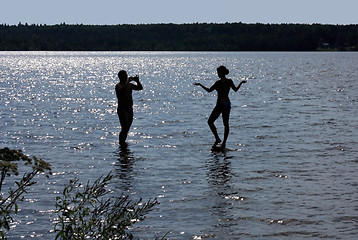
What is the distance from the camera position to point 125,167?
52.0 feet

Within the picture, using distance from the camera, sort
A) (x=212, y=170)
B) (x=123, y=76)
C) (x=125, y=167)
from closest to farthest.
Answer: (x=212, y=170), (x=125, y=167), (x=123, y=76)

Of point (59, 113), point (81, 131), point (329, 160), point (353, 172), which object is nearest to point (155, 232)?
point (353, 172)

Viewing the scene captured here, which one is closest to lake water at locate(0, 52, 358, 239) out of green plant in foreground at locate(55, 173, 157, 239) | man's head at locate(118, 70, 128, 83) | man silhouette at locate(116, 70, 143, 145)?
man silhouette at locate(116, 70, 143, 145)

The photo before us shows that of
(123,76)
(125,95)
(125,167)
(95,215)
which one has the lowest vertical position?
(125,167)

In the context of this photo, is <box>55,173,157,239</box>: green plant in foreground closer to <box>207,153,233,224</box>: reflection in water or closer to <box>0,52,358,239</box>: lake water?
<box>0,52,358,239</box>: lake water

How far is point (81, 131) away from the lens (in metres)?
24.5

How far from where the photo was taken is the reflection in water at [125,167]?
1374 centimetres

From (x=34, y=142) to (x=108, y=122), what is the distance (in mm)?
7502

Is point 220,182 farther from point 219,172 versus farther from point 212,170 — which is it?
point 212,170

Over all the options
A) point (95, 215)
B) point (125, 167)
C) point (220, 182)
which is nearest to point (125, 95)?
point (125, 167)

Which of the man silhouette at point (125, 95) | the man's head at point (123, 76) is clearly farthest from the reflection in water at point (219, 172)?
the man's head at point (123, 76)

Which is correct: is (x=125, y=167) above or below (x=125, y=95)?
below

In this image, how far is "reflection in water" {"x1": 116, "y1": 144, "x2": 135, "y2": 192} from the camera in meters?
13.7

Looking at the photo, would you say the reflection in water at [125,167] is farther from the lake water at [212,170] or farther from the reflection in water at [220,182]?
the reflection in water at [220,182]
